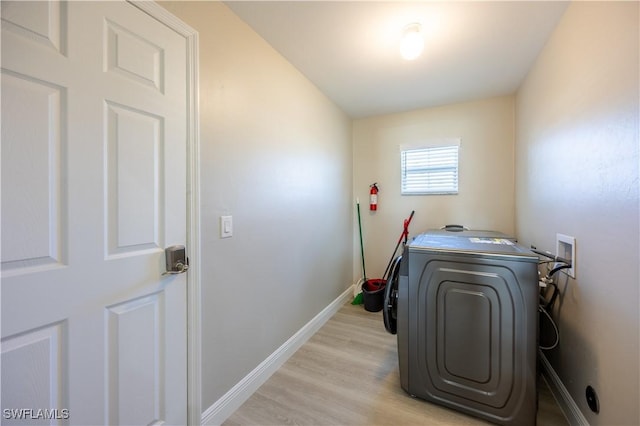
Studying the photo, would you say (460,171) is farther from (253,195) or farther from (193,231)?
(193,231)

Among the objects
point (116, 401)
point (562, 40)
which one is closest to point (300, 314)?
point (116, 401)

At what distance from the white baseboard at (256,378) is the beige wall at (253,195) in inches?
2.0

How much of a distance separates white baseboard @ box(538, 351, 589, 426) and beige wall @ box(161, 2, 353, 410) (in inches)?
65.5

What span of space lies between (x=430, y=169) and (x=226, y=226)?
249cm

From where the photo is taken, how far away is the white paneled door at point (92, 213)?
78cm

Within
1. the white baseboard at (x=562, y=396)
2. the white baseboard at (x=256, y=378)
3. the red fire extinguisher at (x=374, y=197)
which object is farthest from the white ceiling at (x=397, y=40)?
the white baseboard at (x=256, y=378)

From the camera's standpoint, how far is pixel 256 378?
1.68 m

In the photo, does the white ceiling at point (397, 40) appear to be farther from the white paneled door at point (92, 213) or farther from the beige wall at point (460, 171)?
the white paneled door at point (92, 213)

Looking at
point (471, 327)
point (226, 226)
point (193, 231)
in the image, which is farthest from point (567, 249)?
point (193, 231)

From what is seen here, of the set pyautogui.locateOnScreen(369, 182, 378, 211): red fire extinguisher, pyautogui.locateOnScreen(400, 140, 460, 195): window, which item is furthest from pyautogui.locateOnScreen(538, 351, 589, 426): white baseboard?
pyautogui.locateOnScreen(369, 182, 378, 211): red fire extinguisher

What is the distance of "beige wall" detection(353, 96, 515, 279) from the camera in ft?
8.86

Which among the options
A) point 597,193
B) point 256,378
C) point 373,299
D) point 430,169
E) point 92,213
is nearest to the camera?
Result: point 92,213

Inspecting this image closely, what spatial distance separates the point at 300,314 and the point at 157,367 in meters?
1.24
